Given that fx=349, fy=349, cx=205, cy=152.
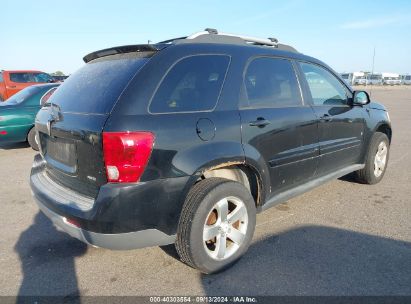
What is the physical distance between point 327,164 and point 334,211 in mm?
570

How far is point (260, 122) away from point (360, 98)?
77.5 inches

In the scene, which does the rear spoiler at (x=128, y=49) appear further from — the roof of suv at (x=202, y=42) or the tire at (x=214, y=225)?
the tire at (x=214, y=225)

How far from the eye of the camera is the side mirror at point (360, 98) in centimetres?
437

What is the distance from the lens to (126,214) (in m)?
2.39

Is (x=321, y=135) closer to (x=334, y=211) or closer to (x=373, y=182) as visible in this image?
(x=334, y=211)

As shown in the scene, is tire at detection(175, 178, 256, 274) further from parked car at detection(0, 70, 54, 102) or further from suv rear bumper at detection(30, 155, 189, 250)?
parked car at detection(0, 70, 54, 102)

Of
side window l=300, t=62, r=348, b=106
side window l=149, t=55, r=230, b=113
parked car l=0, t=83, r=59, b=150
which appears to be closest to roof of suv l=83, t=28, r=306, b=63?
side window l=149, t=55, r=230, b=113

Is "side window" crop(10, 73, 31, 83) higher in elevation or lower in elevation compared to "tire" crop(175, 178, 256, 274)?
higher

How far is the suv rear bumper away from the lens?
2.37 meters

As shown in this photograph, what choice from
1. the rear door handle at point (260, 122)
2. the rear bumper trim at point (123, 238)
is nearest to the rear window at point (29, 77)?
the rear door handle at point (260, 122)

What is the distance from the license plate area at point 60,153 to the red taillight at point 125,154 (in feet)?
1.43

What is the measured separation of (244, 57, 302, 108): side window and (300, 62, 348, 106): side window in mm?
307

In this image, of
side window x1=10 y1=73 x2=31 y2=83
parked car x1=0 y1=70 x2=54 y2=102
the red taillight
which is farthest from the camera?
side window x1=10 y1=73 x2=31 y2=83

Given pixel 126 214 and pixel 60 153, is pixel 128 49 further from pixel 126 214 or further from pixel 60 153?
pixel 126 214
